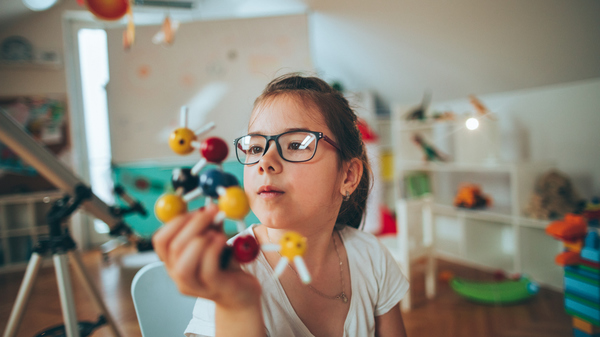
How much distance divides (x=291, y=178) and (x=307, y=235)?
156mm

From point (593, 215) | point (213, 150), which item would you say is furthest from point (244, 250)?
point (593, 215)

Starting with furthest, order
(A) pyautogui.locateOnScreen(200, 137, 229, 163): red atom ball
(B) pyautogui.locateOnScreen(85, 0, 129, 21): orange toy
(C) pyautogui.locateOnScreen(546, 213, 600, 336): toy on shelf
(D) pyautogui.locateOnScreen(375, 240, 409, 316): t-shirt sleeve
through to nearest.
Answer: (C) pyautogui.locateOnScreen(546, 213, 600, 336): toy on shelf < (B) pyautogui.locateOnScreen(85, 0, 129, 21): orange toy < (D) pyautogui.locateOnScreen(375, 240, 409, 316): t-shirt sleeve < (A) pyautogui.locateOnScreen(200, 137, 229, 163): red atom ball

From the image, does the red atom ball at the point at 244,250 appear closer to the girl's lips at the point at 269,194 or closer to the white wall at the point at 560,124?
the girl's lips at the point at 269,194

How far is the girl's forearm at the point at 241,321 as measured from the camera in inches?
18.0

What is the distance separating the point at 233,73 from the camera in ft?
8.86

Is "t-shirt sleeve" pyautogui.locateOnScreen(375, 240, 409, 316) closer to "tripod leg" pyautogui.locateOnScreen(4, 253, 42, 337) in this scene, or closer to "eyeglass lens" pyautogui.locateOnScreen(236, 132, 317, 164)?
"eyeglass lens" pyautogui.locateOnScreen(236, 132, 317, 164)

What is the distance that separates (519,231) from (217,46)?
106 inches

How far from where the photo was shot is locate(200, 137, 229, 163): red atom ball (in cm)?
49

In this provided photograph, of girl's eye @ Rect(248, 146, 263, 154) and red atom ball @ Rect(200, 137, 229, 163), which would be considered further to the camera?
girl's eye @ Rect(248, 146, 263, 154)

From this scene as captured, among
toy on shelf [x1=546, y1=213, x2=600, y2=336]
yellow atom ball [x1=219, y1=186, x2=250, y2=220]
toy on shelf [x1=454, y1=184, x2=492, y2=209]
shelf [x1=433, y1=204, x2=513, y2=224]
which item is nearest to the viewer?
yellow atom ball [x1=219, y1=186, x2=250, y2=220]

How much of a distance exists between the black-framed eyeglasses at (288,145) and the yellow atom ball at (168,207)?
24 centimetres

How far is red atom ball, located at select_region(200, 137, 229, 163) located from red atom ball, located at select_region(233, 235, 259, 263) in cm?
14

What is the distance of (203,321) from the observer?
24.0 inches

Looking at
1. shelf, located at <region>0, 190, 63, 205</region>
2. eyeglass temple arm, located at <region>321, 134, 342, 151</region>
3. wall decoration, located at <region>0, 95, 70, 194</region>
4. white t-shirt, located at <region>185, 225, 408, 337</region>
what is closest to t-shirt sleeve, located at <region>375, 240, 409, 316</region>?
white t-shirt, located at <region>185, 225, 408, 337</region>
